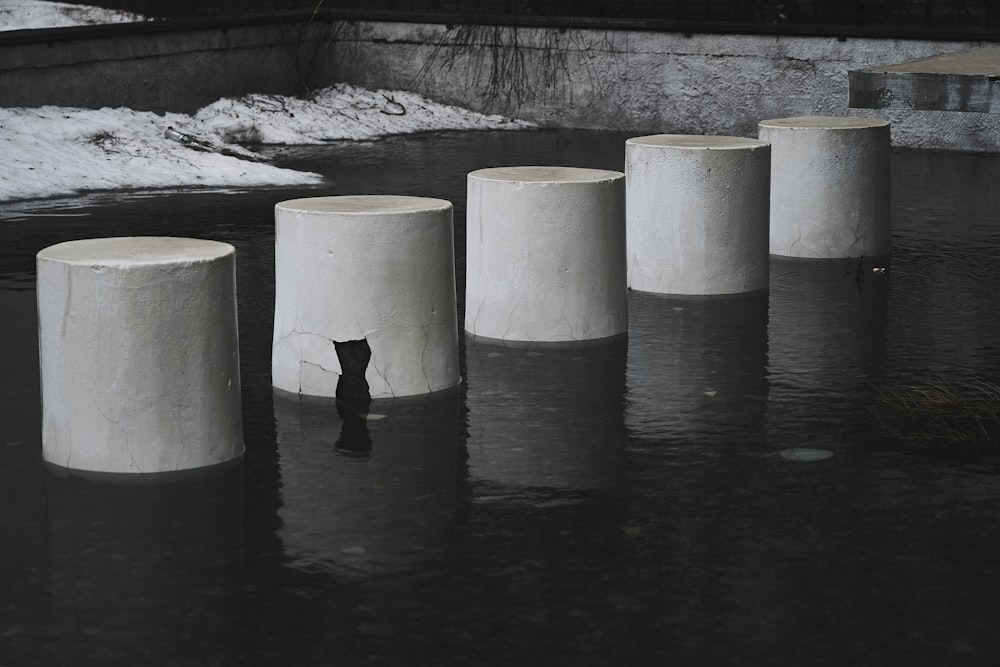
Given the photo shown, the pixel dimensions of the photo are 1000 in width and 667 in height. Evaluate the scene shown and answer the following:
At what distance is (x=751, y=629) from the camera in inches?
203

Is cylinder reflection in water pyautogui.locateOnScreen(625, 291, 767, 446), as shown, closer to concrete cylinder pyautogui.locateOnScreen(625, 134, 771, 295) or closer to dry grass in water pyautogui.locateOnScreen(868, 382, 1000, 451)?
concrete cylinder pyautogui.locateOnScreen(625, 134, 771, 295)

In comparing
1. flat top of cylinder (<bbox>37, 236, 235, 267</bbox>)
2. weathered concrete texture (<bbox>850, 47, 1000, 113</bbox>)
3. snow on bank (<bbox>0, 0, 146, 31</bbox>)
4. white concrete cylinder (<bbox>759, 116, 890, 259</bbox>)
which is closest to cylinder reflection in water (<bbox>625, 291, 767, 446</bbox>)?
weathered concrete texture (<bbox>850, 47, 1000, 113</bbox>)

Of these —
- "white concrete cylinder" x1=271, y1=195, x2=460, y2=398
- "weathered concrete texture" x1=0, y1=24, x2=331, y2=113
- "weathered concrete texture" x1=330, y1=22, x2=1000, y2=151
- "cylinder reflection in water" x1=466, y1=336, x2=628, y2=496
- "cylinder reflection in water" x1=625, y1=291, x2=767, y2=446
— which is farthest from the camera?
"weathered concrete texture" x1=330, y1=22, x2=1000, y2=151

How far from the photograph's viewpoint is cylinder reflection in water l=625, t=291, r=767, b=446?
7664 mm

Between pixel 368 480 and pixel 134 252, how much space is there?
4.61 ft

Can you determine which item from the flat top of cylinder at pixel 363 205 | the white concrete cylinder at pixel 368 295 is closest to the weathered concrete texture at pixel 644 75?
the flat top of cylinder at pixel 363 205

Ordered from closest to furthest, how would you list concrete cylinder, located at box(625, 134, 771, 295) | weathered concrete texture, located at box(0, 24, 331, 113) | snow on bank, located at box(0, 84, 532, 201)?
concrete cylinder, located at box(625, 134, 771, 295)
snow on bank, located at box(0, 84, 532, 201)
weathered concrete texture, located at box(0, 24, 331, 113)

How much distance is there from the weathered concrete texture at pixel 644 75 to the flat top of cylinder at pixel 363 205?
12244 mm

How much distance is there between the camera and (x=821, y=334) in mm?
9820

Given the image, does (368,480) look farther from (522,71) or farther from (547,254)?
(522,71)

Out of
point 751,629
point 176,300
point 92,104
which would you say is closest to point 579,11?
point 92,104

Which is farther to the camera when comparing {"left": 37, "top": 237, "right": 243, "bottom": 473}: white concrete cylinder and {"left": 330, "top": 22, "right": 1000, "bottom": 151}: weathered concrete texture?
{"left": 330, "top": 22, "right": 1000, "bottom": 151}: weathered concrete texture

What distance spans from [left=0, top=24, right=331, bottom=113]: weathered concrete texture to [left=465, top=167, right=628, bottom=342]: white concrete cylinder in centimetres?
1035

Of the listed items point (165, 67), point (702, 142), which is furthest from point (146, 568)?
point (165, 67)
